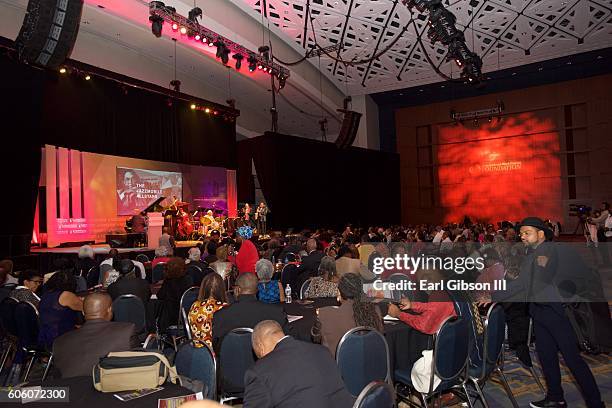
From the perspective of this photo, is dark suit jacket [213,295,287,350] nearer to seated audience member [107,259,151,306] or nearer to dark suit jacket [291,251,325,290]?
seated audience member [107,259,151,306]

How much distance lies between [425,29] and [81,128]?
10.5m

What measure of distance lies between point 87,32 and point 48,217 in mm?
5144

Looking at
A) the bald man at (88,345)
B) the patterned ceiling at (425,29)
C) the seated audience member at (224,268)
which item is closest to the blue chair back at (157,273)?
the seated audience member at (224,268)

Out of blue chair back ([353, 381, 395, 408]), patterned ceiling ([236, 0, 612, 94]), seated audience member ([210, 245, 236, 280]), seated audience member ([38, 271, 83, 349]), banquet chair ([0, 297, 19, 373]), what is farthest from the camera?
patterned ceiling ([236, 0, 612, 94])

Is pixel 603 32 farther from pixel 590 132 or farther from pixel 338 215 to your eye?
pixel 338 215

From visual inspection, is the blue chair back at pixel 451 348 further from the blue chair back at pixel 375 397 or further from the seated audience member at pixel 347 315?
the blue chair back at pixel 375 397

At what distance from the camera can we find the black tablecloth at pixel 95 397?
205 cm

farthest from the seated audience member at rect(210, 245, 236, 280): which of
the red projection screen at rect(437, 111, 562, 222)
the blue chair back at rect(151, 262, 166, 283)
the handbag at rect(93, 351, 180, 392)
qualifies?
the red projection screen at rect(437, 111, 562, 222)

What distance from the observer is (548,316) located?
340 centimetres

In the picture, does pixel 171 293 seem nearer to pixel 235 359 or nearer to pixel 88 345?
pixel 235 359

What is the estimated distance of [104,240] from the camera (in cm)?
1387

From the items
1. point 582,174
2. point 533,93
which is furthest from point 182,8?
point 582,174

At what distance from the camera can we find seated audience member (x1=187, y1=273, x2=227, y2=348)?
Answer: 359cm

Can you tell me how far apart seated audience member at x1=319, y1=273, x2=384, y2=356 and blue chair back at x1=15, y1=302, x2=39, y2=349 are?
287 centimetres
